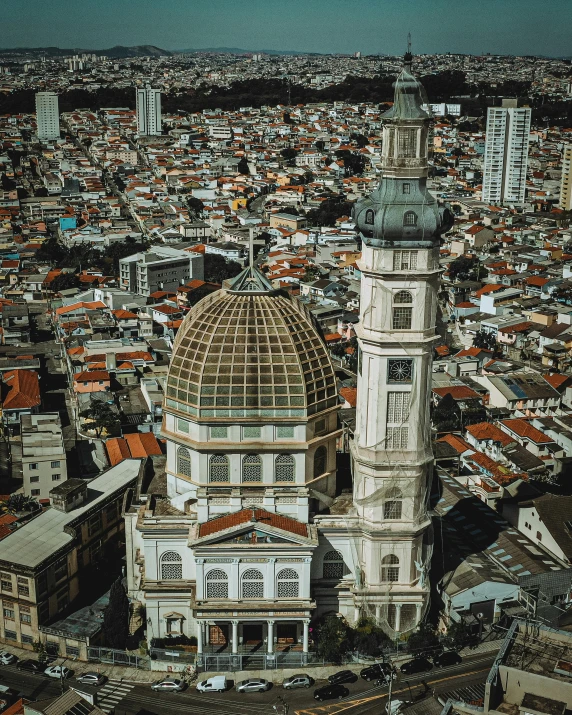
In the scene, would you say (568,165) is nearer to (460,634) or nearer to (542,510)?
(542,510)

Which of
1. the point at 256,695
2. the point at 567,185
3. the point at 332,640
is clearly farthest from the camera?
the point at 567,185

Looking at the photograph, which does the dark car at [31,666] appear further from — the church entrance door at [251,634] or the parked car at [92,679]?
the church entrance door at [251,634]

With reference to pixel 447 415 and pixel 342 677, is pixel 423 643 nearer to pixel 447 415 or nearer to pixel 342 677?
pixel 342 677

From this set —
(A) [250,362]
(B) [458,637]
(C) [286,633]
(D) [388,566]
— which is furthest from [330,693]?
(A) [250,362]

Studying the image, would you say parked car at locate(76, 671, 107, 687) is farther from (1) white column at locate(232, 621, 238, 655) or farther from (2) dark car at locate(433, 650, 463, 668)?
(2) dark car at locate(433, 650, 463, 668)

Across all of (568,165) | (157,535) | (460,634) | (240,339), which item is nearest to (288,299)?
(240,339)

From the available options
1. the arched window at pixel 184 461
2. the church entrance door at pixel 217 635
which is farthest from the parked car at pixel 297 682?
the arched window at pixel 184 461
